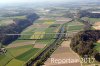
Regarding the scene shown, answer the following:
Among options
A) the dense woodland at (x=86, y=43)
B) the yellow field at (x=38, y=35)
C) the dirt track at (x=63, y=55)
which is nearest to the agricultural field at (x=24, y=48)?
the yellow field at (x=38, y=35)

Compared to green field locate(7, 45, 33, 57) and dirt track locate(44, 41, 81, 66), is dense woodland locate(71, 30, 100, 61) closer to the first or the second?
dirt track locate(44, 41, 81, 66)

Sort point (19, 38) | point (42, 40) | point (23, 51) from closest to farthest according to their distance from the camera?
point (23, 51) → point (42, 40) → point (19, 38)

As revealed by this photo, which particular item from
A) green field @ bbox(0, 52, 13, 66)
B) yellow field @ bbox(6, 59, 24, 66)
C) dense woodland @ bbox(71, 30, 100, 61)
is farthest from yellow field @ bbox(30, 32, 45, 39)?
yellow field @ bbox(6, 59, 24, 66)

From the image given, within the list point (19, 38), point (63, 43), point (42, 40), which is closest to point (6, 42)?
point (19, 38)

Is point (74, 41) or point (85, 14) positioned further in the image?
point (85, 14)

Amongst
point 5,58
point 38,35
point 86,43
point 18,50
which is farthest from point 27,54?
point 38,35

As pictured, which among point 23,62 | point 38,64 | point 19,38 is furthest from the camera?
point 19,38

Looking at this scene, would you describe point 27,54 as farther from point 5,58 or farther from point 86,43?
point 86,43

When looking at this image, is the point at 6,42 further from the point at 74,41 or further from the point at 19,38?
the point at 74,41
